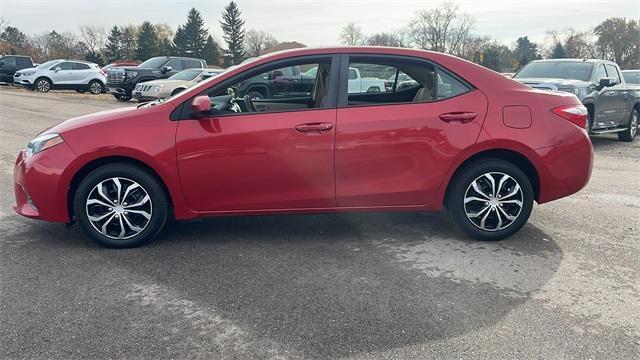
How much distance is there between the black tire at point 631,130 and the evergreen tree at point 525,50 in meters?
81.7

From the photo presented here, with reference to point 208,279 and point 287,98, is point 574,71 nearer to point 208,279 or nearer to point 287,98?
point 287,98

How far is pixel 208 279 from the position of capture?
3594 millimetres

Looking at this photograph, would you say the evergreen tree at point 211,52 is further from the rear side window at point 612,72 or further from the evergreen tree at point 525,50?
the rear side window at point 612,72

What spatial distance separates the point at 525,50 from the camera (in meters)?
97.3

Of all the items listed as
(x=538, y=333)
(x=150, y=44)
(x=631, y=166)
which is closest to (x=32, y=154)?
(x=538, y=333)

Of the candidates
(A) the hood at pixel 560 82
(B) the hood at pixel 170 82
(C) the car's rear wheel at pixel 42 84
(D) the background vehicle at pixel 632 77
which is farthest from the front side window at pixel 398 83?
(C) the car's rear wheel at pixel 42 84

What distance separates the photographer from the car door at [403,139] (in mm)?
4109

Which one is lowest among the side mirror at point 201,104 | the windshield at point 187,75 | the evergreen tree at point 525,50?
the side mirror at point 201,104

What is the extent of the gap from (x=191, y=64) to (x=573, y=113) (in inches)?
825

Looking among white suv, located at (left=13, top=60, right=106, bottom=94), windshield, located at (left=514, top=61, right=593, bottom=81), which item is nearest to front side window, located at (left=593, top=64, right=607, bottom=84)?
windshield, located at (left=514, top=61, right=593, bottom=81)

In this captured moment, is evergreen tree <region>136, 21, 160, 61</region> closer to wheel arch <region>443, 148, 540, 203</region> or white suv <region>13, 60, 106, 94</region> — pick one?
white suv <region>13, 60, 106, 94</region>

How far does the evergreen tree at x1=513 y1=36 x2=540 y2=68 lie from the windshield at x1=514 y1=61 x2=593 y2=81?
83.3 metres

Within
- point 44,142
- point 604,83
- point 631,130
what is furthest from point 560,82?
point 44,142

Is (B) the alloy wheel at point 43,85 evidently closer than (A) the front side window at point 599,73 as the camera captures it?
No
